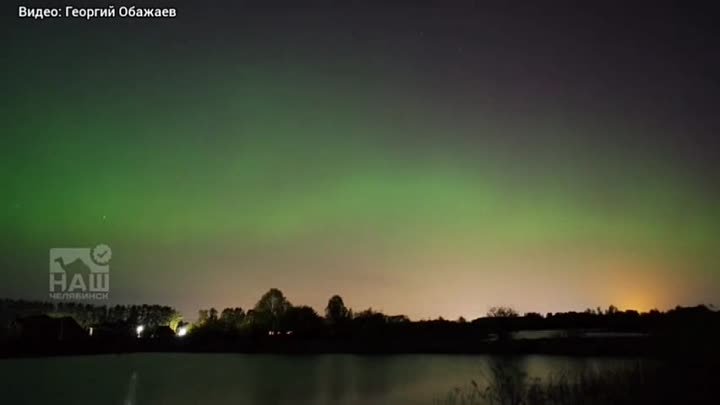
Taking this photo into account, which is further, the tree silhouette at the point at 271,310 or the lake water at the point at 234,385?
the tree silhouette at the point at 271,310

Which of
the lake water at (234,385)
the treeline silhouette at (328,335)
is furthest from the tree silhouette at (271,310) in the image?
the lake water at (234,385)

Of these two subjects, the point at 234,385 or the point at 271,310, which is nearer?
the point at 234,385

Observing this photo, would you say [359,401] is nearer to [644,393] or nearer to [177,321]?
[644,393]

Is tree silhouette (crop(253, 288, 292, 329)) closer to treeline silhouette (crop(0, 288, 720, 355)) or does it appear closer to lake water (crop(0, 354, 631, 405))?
treeline silhouette (crop(0, 288, 720, 355))

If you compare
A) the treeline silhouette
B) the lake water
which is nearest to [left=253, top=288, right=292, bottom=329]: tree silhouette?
the treeline silhouette

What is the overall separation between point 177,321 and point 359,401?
127 m

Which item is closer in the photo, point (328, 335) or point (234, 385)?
point (234, 385)

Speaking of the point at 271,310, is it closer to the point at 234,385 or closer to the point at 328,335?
the point at 328,335

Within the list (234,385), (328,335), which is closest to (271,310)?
(328,335)

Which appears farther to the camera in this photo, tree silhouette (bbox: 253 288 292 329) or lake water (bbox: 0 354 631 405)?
tree silhouette (bbox: 253 288 292 329)

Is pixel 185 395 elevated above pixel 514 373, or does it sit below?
below

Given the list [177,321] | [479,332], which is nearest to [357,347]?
[479,332]

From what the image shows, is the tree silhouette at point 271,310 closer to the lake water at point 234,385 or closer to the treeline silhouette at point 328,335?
the treeline silhouette at point 328,335

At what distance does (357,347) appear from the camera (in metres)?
92.1
